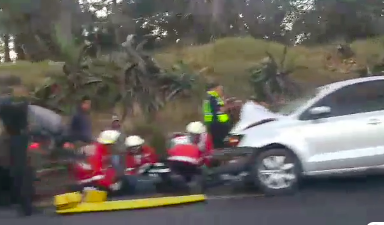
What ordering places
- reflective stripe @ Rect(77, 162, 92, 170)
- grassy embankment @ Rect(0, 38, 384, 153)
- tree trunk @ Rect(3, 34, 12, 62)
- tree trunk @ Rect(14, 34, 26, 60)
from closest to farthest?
1. reflective stripe @ Rect(77, 162, 92, 170)
2. grassy embankment @ Rect(0, 38, 384, 153)
3. tree trunk @ Rect(3, 34, 12, 62)
4. tree trunk @ Rect(14, 34, 26, 60)

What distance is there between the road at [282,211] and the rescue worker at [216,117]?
1817 millimetres

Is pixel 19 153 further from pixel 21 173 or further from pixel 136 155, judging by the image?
pixel 136 155

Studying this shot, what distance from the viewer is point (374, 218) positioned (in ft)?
19.1

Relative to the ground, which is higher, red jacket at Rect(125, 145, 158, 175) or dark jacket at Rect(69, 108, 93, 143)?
dark jacket at Rect(69, 108, 93, 143)

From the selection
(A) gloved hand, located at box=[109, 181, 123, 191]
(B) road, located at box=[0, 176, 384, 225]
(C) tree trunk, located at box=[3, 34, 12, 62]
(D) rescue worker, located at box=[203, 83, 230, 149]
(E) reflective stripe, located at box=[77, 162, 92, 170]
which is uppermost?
(C) tree trunk, located at box=[3, 34, 12, 62]

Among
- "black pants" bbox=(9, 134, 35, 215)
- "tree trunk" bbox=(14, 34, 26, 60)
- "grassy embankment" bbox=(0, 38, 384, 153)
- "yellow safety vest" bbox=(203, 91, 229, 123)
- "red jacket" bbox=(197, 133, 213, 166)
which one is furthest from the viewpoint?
"tree trunk" bbox=(14, 34, 26, 60)

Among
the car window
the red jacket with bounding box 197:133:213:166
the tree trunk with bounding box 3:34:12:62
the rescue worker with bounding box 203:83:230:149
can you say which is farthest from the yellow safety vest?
the tree trunk with bounding box 3:34:12:62

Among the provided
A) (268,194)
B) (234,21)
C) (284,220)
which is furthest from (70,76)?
(284,220)

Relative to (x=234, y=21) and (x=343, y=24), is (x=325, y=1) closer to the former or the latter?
(x=343, y=24)

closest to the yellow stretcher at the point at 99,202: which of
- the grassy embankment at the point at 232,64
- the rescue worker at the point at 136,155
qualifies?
the rescue worker at the point at 136,155

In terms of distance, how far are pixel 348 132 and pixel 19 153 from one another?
149 inches

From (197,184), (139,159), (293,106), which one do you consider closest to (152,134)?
(139,159)

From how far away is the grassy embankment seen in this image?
10.6 meters

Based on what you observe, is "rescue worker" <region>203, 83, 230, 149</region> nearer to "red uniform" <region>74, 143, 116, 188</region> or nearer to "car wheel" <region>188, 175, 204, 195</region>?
"car wheel" <region>188, 175, 204, 195</region>
